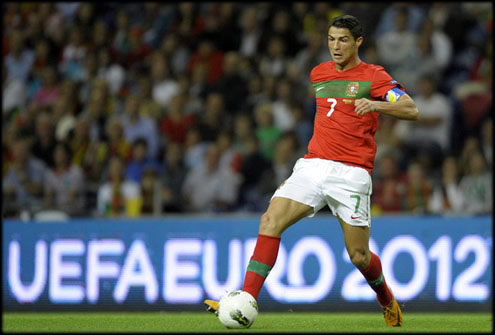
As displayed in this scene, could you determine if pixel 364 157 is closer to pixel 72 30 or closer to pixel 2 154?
pixel 2 154

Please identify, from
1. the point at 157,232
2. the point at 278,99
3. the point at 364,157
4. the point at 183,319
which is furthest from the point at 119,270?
the point at 364,157

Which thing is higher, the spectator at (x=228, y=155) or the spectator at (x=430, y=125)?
the spectator at (x=430, y=125)

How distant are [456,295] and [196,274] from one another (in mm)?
2885

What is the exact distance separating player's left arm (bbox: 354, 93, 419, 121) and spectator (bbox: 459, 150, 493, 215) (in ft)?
14.0

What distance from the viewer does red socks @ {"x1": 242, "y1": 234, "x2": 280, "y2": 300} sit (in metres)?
6.05

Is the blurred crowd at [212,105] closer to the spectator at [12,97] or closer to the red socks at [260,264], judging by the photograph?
the spectator at [12,97]

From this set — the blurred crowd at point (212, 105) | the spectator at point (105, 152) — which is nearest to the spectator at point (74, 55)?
the blurred crowd at point (212, 105)

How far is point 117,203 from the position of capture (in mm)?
10656

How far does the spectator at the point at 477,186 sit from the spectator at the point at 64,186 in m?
4.50

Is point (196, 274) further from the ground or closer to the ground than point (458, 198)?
closer to the ground

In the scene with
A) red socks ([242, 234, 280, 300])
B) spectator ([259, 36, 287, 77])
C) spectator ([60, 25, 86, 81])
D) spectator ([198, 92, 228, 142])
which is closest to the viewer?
red socks ([242, 234, 280, 300])

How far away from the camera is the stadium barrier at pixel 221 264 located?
32.4 feet

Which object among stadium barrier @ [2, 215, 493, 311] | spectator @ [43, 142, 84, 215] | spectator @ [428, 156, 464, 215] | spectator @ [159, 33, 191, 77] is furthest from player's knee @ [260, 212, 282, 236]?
spectator @ [159, 33, 191, 77]

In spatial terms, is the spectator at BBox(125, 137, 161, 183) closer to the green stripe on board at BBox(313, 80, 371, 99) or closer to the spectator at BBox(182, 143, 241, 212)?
the spectator at BBox(182, 143, 241, 212)
